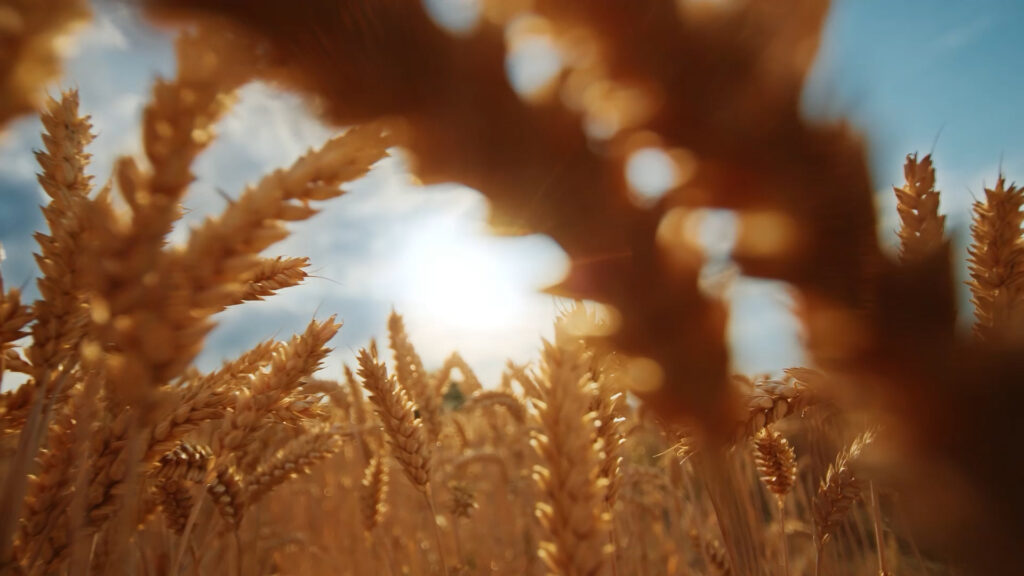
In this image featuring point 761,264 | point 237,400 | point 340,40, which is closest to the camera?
point 340,40

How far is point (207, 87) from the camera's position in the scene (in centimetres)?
50

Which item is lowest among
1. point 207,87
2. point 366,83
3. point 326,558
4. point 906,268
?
point 326,558

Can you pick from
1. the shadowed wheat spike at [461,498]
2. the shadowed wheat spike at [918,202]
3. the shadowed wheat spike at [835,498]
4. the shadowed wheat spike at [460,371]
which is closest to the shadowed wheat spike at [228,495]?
the shadowed wheat spike at [461,498]

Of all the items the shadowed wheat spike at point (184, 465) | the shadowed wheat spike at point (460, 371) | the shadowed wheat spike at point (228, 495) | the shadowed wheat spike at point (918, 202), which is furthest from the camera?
the shadowed wheat spike at point (460, 371)

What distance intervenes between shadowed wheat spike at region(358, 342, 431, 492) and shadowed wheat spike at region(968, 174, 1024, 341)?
1338 mm

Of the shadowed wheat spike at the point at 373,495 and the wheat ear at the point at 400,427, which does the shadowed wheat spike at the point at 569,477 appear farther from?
the shadowed wheat spike at the point at 373,495

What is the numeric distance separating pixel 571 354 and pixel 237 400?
2.53 feet

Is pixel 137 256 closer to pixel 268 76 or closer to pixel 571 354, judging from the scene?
pixel 268 76

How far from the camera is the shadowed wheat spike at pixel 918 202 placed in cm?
109

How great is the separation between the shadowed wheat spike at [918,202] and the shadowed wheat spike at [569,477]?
3.00 ft

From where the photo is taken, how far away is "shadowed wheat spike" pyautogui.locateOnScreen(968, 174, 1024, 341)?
1.10 metres

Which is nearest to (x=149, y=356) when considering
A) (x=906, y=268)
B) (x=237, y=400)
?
(x=237, y=400)

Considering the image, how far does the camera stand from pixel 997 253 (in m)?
1.19

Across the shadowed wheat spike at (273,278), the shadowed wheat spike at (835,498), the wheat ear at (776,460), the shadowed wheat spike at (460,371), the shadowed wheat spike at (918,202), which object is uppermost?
the shadowed wheat spike at (460,371)
